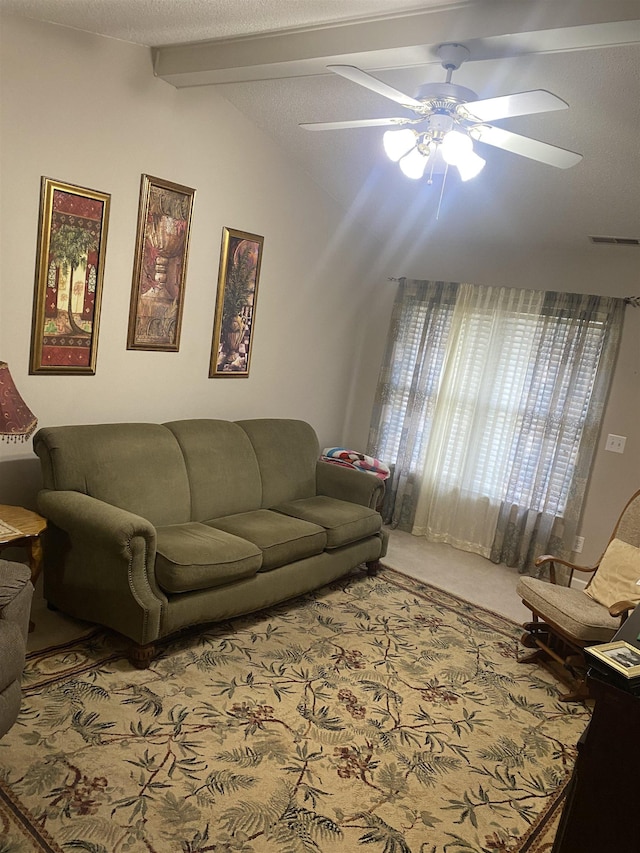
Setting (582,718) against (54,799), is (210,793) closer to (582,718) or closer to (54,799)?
(54,799)

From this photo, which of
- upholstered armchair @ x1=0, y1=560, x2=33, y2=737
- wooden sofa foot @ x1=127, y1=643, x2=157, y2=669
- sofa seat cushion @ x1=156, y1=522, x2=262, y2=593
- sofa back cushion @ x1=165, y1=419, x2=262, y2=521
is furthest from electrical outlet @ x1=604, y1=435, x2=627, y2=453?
upholstered armchair @ x1=0, y1=560, x2=33, y2=737

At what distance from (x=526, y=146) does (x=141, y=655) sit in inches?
102

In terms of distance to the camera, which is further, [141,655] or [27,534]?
[141,655]

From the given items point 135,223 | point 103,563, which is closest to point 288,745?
point 103,563

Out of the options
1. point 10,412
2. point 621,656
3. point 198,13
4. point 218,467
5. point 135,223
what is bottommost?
point 218,467

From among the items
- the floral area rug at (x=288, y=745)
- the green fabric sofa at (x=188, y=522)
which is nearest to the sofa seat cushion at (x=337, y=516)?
the green fabric sofa at (x=188, y=522)

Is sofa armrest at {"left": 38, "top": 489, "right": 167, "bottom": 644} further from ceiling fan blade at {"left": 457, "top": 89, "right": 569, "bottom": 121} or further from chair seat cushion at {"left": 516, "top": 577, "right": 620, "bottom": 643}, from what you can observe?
ceiling fan blade at {"left": 457, "top": 89, "right": 569, "bottom": 121}

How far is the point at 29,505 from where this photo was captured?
356 cm

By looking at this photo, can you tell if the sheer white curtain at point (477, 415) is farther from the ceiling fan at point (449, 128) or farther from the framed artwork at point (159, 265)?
the ceiling fan at point (449, 128)

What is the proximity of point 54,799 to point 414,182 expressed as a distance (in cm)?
389

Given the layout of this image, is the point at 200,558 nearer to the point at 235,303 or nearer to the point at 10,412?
the point at 10,412

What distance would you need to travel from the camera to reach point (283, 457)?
14.8ft

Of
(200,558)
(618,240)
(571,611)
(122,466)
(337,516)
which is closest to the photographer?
(200,558)

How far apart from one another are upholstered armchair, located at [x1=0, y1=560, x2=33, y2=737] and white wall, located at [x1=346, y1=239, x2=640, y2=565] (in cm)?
377
